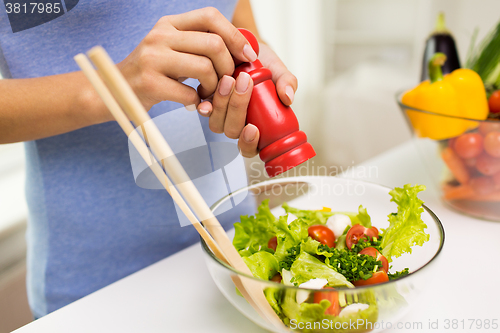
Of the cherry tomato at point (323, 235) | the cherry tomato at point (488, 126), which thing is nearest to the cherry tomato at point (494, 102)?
the cherry tomato at point (488, 126)

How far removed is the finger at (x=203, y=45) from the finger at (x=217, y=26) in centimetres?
1

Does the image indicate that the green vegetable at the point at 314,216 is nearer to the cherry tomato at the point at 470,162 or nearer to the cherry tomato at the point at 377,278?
the cherry tomato at the point at 377,278

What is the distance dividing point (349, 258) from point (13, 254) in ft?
4.91

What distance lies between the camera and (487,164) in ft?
2.27

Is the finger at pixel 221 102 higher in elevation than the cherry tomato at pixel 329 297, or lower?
higher

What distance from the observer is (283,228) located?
1.82ft

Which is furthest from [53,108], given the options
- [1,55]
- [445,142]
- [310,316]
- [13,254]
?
[13,254]

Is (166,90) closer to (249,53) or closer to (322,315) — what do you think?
(249,53)

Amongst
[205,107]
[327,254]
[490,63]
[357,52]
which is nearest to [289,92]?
[205,107]

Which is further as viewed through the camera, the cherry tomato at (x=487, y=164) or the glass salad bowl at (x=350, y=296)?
the cherry tomato at (x=487, y=164)

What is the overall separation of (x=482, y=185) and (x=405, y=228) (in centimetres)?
29

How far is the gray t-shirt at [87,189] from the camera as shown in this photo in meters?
0.66

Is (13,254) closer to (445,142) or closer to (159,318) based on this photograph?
(159,318)

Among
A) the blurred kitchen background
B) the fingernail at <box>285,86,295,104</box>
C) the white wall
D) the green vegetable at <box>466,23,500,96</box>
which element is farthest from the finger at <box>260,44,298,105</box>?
the white wall
